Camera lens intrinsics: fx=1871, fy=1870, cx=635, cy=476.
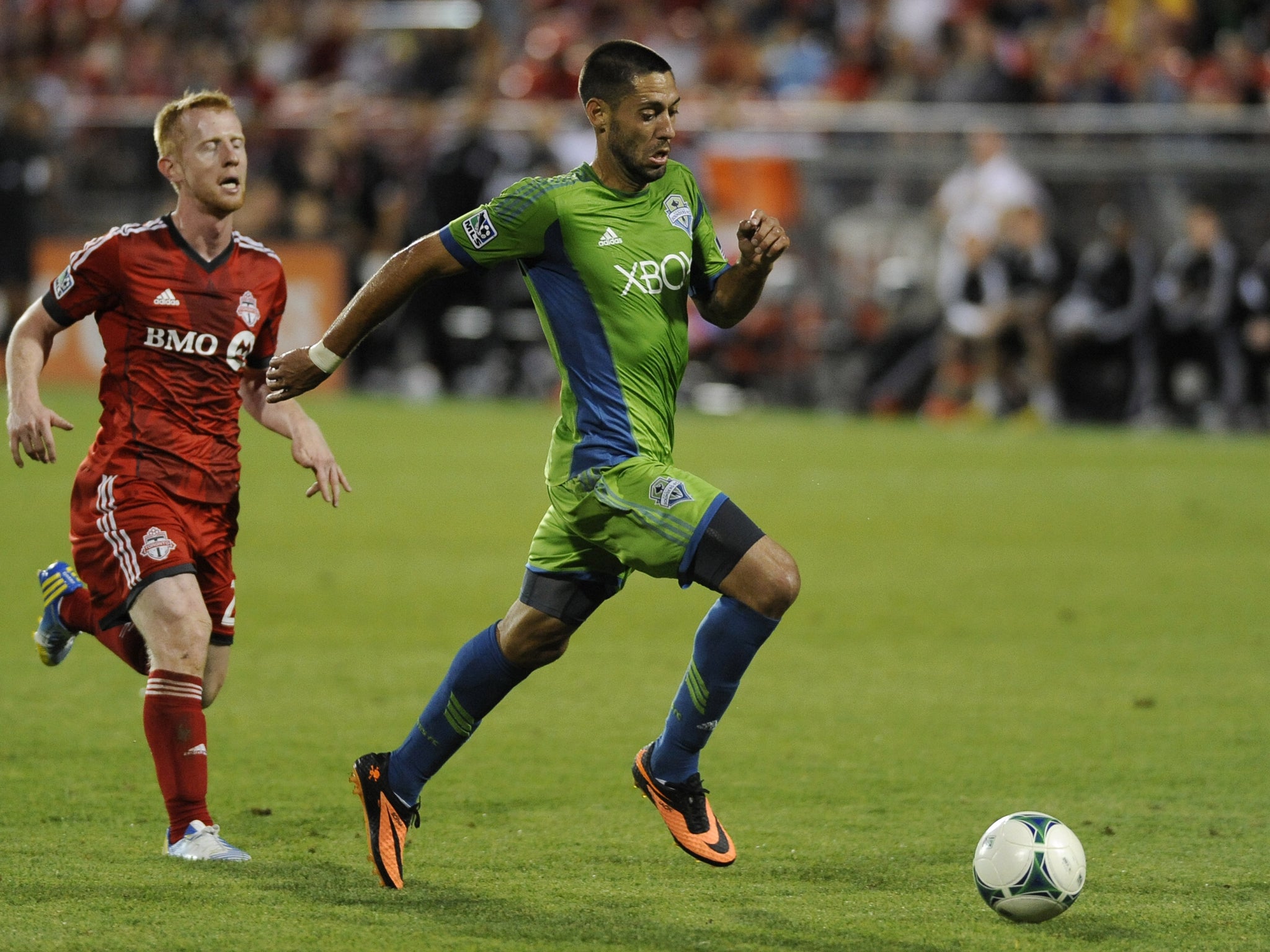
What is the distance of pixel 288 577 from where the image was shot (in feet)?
35.1

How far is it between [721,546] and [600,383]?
64cm

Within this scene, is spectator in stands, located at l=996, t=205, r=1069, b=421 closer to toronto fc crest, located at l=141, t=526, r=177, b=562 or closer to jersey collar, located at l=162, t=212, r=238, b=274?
jersey collar, located at l=162, t=212, r=238, b=274

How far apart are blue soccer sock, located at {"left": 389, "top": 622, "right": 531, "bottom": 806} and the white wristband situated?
873mm

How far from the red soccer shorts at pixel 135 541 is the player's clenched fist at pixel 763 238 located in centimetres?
186

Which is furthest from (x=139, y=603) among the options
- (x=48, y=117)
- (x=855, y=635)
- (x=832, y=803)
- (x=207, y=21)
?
(x=207, y=21)

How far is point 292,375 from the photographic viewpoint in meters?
5.24

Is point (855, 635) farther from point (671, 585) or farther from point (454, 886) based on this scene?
point (454, 886)

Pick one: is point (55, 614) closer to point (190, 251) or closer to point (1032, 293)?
point (190, 251)

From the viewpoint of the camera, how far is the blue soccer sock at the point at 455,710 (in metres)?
5.34

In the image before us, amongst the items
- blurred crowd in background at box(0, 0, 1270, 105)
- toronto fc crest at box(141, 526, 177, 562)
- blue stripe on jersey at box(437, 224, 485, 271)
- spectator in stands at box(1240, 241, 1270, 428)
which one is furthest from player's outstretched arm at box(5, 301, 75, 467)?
blurred crowd in background at box(0, 0, 1270, 105)

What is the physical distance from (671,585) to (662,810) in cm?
558

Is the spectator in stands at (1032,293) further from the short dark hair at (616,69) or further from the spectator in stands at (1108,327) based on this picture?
the short dark hair at (616,69)

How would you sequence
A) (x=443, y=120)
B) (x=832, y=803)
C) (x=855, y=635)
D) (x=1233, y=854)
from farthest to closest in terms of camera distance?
1. (x=443, y=120)
2. (x=855, y=635)
3. (x=832, y=803)
4. (x=1233, y=854)

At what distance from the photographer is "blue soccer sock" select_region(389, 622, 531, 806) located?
5.34 metres
